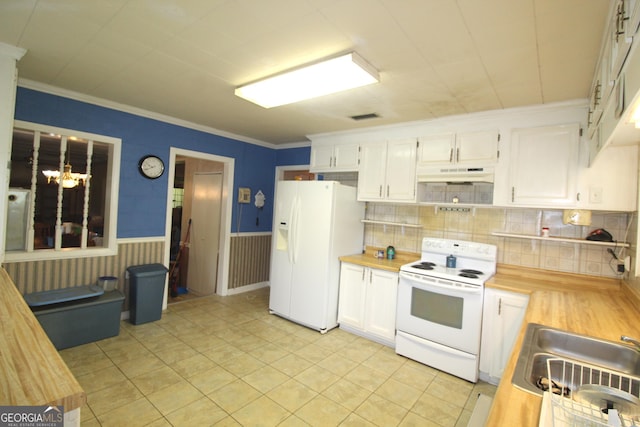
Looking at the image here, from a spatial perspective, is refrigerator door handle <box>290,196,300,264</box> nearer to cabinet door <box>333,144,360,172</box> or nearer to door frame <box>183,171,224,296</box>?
cabinet door <box>333,144,360,172</box>

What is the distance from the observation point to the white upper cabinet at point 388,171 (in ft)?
11.2

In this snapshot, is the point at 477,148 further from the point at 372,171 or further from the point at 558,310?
the point at 558,310

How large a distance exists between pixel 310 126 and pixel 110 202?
2.46 meters

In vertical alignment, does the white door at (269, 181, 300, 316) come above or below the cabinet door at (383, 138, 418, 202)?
below

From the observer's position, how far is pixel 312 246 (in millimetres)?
3660

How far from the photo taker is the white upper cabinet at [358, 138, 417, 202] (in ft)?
11.2

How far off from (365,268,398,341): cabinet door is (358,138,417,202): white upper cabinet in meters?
0.88

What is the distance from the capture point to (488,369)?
2674mm

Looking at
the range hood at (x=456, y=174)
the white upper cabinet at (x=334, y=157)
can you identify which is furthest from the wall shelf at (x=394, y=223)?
the white upper cabinet at (x=334, y=157)

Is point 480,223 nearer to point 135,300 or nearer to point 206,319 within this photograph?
point 206,319

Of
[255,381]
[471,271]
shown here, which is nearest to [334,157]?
[471,271]

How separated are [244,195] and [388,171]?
2.32 m

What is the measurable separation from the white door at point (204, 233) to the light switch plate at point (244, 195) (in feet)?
1.05

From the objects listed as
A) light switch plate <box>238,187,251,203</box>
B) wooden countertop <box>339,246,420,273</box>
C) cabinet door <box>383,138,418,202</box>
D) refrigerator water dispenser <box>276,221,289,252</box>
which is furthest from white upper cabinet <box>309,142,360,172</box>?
light switch plate <box>238,187,251,203</box>
